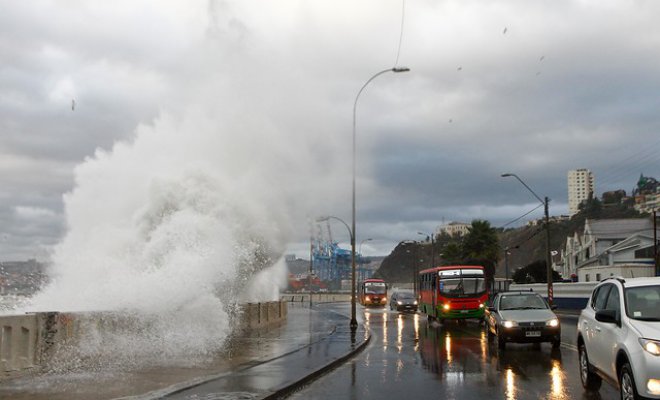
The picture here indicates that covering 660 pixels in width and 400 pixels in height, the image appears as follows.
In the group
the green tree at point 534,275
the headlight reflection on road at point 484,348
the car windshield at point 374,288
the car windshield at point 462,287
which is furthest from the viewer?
the green tree at point 534,275

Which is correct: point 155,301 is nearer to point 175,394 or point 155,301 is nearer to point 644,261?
point 175,394

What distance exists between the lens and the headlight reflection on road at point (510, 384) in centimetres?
931

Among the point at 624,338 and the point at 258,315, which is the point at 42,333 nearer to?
the point at 624,338

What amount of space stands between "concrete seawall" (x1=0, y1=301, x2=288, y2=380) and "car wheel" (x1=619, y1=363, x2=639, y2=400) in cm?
940

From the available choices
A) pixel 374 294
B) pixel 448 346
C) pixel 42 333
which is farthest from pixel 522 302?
pixel 374 294

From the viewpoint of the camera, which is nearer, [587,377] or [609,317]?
[609,317]

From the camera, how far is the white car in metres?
6.63

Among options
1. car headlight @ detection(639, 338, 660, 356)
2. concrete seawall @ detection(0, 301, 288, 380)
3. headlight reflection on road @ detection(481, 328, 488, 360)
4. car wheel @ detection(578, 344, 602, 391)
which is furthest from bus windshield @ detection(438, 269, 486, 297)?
car headlight @ detection(639, 338, 660, 356)

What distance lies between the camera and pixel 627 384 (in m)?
7.10

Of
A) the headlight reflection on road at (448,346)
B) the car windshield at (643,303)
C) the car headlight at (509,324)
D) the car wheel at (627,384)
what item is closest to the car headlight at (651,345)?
the car wheel at (627,384)

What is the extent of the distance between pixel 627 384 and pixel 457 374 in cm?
508

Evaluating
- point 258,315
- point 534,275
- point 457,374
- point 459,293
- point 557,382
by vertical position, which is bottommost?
point 457,374

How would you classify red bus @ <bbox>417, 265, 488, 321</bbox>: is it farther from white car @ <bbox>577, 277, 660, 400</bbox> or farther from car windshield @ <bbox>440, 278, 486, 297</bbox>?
white car @ <bbox>577, 277, 660, 400</bbox>

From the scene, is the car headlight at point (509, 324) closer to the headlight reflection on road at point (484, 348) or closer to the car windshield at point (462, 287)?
the headlight reflection on road at point (484, 348)
